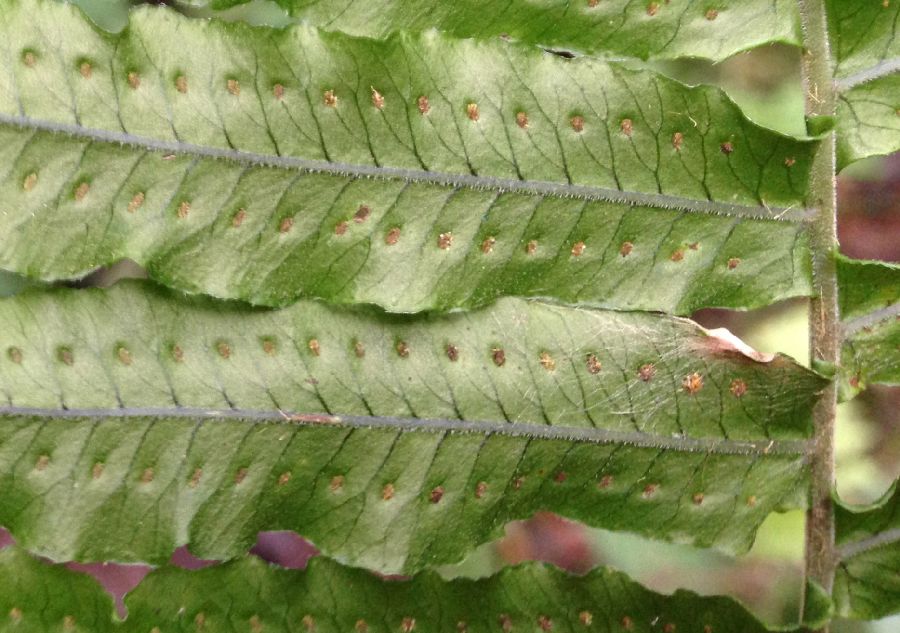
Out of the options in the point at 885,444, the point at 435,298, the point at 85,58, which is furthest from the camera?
the point at 885,444

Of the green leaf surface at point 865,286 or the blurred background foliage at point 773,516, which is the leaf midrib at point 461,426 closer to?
the green leaf surface at point 865,286

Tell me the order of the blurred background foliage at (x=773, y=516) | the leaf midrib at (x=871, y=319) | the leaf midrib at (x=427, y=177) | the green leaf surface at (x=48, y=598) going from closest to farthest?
the leaf midrib at (x=427, y=177), the green leaf surface at (x=48, y=598), the leaf midrib at (x=871, y=319), the blurred background foliage at (x=773, y=516)

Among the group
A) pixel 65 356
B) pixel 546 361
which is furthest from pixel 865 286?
pixel 65 356

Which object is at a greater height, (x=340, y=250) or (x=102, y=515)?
(x=340, y=250)

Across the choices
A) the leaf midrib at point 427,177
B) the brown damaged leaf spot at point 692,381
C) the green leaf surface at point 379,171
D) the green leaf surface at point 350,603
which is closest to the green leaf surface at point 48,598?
the green leaf surface at point 350,603

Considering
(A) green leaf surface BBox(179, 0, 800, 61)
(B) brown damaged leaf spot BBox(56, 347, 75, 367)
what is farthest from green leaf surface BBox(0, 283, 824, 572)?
(A) green leaf surface BBox(179, 0, 800, 61)

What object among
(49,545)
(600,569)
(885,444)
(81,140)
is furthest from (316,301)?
(885,444)

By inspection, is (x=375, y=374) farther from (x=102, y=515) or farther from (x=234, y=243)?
(x=102, y=515)
